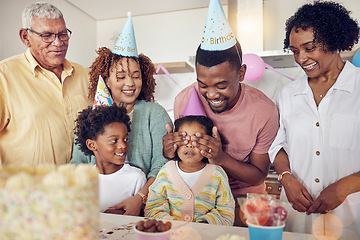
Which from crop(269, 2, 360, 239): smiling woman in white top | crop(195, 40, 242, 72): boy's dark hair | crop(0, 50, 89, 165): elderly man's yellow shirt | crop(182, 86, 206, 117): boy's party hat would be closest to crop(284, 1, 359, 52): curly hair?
crop(269, 2, 360, 239): smiling woman in white top

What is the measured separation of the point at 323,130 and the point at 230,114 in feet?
1.15

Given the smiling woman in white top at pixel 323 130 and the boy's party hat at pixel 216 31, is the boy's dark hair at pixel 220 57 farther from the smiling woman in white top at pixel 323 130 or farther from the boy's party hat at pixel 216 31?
the smiling woman in white top at pixel 323 130

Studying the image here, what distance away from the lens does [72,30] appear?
2406 millimetres

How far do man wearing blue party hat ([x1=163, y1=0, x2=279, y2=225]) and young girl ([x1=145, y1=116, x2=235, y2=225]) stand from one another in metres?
0.04

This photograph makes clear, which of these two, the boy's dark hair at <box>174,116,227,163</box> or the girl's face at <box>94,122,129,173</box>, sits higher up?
the boy's dark hair at <box>174,116,227,163</box>

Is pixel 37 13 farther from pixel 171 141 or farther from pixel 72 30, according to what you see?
pixel 72 30

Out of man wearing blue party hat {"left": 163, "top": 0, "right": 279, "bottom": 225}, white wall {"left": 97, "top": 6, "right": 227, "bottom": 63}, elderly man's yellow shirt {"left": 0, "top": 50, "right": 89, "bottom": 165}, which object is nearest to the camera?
man wearing blue party hat {"left": 163, "top": 0, "right": 279, "bottom": 225}

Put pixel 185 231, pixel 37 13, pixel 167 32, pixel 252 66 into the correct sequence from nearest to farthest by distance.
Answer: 1. pixel 185 231
2. pixel 37 13
3. pixel 252 66
4. pixel 167 32

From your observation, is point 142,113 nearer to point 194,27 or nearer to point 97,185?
point 97,185

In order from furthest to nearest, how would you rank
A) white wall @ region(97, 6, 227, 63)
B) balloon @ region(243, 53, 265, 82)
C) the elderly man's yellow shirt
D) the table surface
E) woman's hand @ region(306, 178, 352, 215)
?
white wall @ region(97, 6, 227, 63)
balloon @ region(243, 53, 265, 82)
the elderly man's yellow shirt
woman's hand @ region(306, 178, 352, 215)
the table surface

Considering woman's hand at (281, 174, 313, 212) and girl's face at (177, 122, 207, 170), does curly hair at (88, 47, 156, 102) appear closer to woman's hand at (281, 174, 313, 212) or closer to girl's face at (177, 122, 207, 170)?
girl's face at (177, 122, 207, 170)

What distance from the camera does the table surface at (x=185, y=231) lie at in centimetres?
80

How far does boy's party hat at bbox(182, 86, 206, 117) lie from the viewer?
3.95ft

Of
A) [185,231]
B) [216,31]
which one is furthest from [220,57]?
[185,231]
